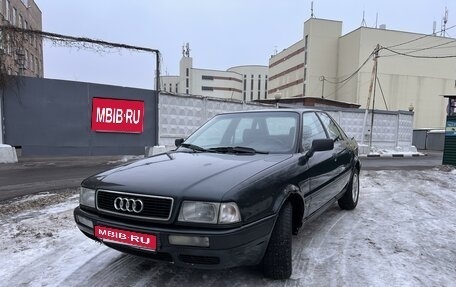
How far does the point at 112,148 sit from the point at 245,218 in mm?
9413

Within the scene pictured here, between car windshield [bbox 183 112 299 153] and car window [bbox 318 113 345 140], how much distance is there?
3.03ft

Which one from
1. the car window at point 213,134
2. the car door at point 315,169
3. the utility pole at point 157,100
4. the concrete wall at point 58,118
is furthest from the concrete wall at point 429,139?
the car window at point 213,134

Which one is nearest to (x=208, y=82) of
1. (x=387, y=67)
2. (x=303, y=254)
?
(x=387, y=67)

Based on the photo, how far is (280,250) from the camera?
279 cm

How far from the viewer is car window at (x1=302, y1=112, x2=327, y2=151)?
372 cm

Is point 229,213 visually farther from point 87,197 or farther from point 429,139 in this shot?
point 429,139

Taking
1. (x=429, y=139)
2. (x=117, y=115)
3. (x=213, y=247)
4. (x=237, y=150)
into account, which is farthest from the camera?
(x=429, y=139)

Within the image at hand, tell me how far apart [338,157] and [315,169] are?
1001 millimetres

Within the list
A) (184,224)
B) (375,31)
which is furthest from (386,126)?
(375,31)

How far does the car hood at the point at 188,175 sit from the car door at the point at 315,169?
15.1 inches

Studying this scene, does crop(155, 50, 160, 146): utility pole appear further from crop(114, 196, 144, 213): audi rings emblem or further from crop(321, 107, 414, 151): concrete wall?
crop(114, 196, 144, 213): audi rings emblem

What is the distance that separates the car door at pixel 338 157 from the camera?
14.0 feet

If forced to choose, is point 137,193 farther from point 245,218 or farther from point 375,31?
point 375,31

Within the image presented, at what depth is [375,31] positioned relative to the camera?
46.9 m
